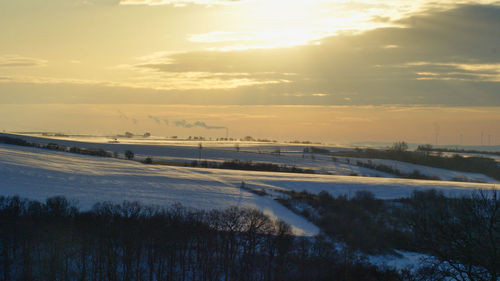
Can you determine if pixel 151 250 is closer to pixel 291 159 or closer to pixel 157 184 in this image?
pixel 157 184

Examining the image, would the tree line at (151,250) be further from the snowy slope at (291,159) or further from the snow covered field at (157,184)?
the snowy slope at (291,159)

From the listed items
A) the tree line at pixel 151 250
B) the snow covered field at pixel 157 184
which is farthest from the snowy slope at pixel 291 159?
the tree line at pixel 151 250

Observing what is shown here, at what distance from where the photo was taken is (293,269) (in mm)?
30625

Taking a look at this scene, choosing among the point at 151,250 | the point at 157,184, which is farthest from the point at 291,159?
the point at 151,250

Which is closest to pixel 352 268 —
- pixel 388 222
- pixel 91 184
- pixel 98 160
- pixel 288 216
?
pixel 288 216

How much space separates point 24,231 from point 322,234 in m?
23.4

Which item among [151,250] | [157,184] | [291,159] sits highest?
[291,159]

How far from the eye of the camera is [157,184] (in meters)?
53.3

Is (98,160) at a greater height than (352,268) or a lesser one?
greater

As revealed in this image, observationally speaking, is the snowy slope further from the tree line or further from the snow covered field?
the tree line

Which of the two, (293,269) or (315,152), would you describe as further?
(315,152)

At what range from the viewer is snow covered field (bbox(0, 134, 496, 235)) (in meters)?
43.3

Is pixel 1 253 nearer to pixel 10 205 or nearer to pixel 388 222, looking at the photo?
pixel 10 205

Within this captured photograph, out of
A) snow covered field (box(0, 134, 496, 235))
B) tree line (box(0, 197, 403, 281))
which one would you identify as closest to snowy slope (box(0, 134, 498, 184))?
snow covered field (box(0, 134, 496, 235))
